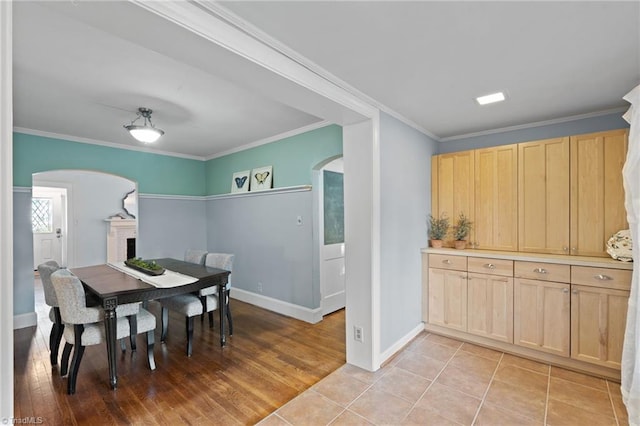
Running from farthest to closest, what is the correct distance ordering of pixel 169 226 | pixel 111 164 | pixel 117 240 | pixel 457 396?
pixel 117 240, pixel 169 226, pixel 111 164, pixel 457 396

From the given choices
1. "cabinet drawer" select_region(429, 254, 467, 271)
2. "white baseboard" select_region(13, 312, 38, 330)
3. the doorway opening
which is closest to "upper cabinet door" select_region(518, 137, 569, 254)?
"cabinet drawer" select_region(429, 254, 467, 271)

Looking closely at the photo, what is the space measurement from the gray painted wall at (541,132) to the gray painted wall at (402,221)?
1.26 ft

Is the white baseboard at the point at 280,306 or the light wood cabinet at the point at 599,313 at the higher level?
the light wood cabinet at the point at 599,313

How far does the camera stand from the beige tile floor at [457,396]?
1969mm

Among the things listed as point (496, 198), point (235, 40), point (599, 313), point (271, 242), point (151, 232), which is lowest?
point (599, 313)

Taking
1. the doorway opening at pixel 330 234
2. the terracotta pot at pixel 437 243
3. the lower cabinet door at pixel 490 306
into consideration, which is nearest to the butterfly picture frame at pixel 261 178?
the doorway opening at pixel 330 234

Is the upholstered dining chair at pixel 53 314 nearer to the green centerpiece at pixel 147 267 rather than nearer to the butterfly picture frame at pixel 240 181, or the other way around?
the green centerpiece at pixel 147 267

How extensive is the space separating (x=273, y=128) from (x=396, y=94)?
191 cm

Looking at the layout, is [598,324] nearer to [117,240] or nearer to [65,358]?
[65,358]

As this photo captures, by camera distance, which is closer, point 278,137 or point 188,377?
point 188,377

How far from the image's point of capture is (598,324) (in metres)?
2.42

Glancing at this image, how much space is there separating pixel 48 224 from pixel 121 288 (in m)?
6.71
